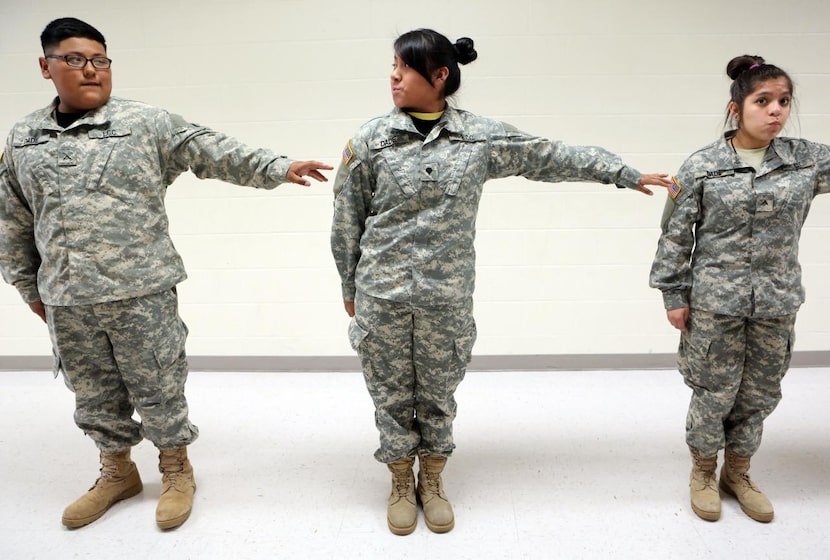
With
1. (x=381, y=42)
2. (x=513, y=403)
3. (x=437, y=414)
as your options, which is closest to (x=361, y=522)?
(x=437, y=414)

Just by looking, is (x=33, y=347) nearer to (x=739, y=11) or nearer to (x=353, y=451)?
(x=353, y=451)

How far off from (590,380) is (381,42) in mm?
2121

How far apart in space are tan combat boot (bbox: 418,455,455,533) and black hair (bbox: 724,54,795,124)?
60.3 inches

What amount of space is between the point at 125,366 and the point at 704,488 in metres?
2.03

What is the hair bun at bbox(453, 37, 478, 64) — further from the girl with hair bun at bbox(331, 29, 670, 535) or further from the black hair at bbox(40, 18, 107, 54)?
the black hair at bbox(40, 18, 107, 54)

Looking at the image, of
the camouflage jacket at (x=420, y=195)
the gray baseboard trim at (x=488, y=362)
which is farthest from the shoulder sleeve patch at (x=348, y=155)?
the gray baseboard trim at (x=488, y=362)

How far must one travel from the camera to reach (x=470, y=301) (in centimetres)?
191

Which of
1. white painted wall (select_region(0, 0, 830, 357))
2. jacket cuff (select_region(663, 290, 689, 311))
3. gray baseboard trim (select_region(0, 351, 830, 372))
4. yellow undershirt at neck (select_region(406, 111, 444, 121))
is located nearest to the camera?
yellow undershirt at neck (select_region(406, 111, 444, 121))

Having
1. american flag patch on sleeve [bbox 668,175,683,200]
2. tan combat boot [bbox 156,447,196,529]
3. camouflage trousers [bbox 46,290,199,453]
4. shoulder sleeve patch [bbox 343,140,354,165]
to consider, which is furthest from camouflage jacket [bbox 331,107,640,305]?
tan combat boot [bbox 156,447,196,529]

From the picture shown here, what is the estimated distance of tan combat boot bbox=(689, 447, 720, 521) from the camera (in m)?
1.93

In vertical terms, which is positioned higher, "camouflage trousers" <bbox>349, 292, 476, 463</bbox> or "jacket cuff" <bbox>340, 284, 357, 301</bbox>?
"jacket cuff" <bbox>340, 284, 357, 301</bbox>

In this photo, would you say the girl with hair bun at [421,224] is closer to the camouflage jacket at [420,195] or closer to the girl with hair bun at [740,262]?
the camouflage jacket at [420,195]

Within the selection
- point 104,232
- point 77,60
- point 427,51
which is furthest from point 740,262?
point 77,60

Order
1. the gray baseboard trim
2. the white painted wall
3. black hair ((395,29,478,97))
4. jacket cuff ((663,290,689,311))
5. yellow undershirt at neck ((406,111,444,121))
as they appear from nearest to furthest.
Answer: black hair ((395,29,478,97)) < yellow undershirt at neck ((406,111,444,121)) < jacket cuff ((663,290,689,311)) < the white painted wall < the gray baseboard trim
